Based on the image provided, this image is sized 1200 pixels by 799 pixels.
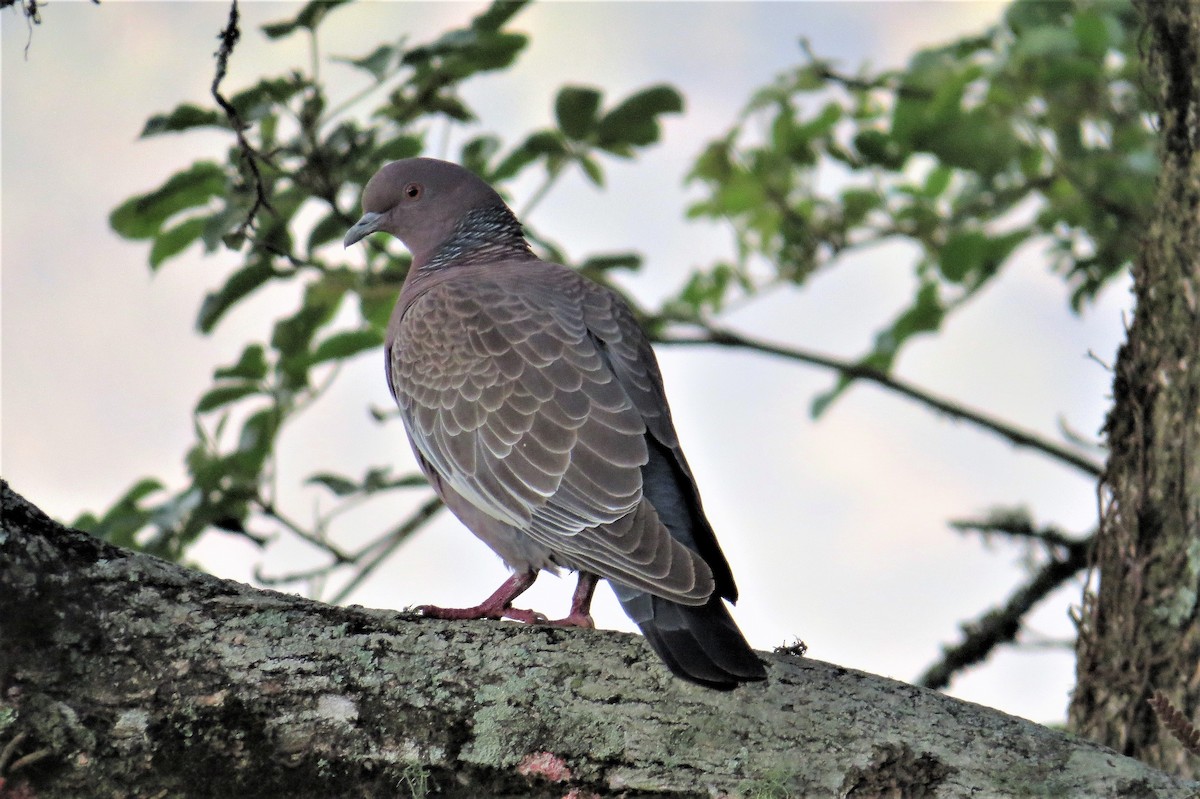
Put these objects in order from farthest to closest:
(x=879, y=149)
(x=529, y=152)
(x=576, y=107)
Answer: (x=879, y=149)
(x=529, y=152)
(x=576, y=107)

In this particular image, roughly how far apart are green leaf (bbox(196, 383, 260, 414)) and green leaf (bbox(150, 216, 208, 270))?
17.7 inches

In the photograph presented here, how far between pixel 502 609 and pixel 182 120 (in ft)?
5.70

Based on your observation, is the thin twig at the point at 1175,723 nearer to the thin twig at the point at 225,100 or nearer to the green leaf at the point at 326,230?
the thin twig at the point at 225,100

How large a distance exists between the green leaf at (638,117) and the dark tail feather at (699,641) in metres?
2.02

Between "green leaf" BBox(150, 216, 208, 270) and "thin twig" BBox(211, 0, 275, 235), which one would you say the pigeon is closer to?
"green leaf" BBox(150, 216, 208, 270)

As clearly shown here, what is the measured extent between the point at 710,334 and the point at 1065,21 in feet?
5.51

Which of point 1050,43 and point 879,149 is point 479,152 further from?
point 1050,43

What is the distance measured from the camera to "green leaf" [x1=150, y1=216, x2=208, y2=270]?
170 inches

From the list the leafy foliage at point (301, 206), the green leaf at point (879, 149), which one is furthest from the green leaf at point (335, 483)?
the green leaf at point (879, 149)

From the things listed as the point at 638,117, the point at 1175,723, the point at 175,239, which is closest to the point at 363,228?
the point at 175,239

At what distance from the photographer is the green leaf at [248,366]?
4.44m

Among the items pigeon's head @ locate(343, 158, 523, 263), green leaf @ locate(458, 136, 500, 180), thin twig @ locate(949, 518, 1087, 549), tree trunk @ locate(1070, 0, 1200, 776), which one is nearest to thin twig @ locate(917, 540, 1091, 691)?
thin twig @ locate(949, 518, 1087, 549)

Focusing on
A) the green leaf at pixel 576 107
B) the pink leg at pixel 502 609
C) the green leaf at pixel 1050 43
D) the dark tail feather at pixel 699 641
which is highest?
the green leaf at pixel 1050 43

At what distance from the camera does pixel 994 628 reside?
203 inches
